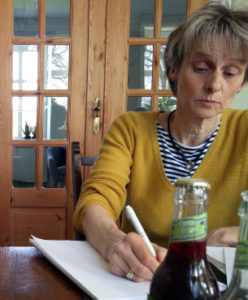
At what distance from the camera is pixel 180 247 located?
34 centimetres

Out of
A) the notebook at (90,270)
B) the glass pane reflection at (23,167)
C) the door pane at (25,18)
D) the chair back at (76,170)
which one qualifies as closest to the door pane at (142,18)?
the door pane at (25,18)

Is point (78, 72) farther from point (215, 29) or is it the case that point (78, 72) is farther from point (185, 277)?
point (185, 277)

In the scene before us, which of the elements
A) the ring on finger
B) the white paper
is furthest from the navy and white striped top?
the ring on finger

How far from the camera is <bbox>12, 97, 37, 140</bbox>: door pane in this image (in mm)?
2367

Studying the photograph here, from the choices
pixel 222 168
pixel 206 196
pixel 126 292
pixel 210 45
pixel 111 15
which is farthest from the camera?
pixel 111 15

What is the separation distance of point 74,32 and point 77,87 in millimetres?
339

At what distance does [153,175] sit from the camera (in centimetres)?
116

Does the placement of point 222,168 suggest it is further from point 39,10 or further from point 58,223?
point 39,10

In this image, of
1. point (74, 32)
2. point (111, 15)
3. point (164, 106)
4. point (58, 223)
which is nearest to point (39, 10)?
point (74, 32)

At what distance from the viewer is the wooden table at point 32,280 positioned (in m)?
0.56

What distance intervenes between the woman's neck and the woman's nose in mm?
131

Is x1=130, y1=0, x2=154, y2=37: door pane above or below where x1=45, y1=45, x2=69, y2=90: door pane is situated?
above

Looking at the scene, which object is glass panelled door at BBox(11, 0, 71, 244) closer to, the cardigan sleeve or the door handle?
the door handle

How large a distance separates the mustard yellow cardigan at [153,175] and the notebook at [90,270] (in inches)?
10.1
